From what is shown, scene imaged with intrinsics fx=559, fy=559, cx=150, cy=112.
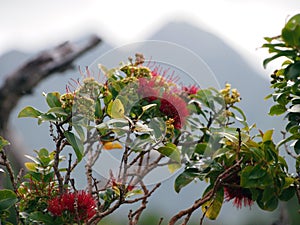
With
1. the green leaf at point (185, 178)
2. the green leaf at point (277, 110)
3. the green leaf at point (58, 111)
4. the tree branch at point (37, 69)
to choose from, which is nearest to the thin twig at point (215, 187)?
the green leaf at point (185, 178)

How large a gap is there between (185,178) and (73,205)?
0.21m

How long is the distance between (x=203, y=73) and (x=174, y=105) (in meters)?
0.12

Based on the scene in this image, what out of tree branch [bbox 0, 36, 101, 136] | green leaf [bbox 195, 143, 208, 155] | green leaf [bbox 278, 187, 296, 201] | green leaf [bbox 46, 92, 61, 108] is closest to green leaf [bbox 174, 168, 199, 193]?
green leaf [bbox 195, 143, 208, 155]

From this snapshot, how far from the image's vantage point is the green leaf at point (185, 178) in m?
0.98

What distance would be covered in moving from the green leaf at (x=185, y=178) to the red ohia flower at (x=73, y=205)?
6.4 inches

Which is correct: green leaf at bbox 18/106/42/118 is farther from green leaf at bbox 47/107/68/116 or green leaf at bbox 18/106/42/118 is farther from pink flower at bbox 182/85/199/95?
pink flower at bbox 182/85/199/95

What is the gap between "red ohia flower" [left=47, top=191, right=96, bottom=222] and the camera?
87 cm

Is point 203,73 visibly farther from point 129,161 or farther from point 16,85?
point 16,85

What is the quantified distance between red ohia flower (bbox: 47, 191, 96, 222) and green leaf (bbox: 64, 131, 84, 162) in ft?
0.22

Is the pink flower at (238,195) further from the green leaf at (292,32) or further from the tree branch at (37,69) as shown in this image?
the tree branch at (37,69)

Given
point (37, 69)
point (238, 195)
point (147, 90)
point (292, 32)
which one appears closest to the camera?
point (292, 32)

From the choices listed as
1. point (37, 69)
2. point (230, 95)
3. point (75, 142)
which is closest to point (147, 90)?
point (75, 142)

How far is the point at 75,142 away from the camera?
33.4 inches

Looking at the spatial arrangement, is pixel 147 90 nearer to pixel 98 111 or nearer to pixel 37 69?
pixel 98 111
